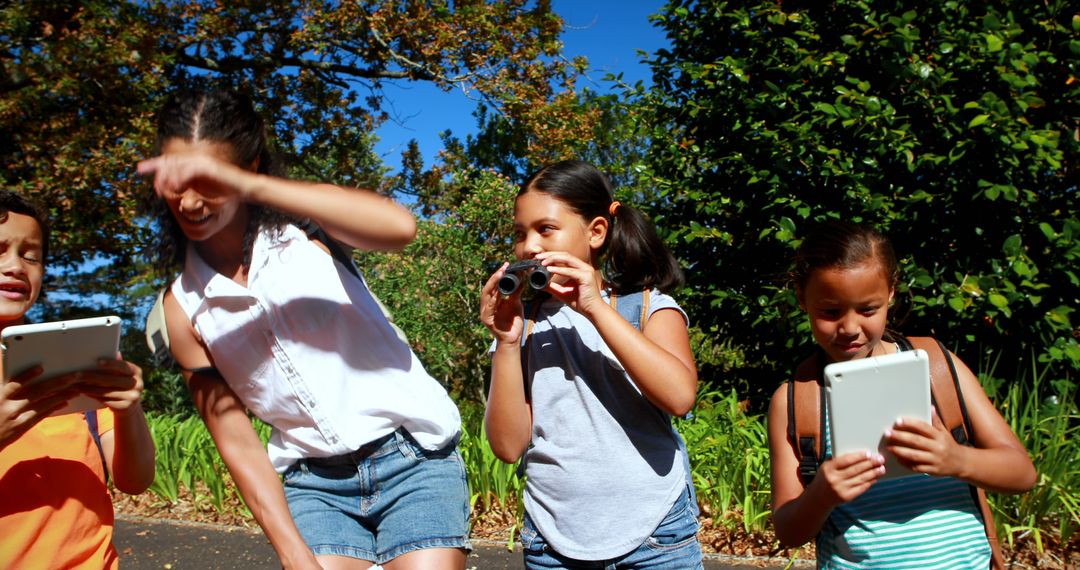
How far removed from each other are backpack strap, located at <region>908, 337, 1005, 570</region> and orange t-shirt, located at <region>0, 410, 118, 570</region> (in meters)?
2.06

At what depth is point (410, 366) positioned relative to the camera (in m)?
1.97

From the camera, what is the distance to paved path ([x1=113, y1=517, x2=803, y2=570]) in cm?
426

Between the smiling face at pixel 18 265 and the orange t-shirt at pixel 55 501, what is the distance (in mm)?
310

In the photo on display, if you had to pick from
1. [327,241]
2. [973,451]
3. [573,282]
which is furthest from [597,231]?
[973,451]

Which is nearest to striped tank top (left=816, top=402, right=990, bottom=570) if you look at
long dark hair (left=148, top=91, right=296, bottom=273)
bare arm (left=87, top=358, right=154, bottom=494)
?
long dark hair (left=148, top=91, right=296, bottom=273)

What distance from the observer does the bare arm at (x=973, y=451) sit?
1.61m

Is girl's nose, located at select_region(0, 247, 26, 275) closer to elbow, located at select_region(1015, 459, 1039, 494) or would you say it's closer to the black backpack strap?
the black backpack strap

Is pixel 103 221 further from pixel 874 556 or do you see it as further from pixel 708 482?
pixel 874 556

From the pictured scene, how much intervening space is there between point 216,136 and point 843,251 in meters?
1.44

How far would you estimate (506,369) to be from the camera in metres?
2.13

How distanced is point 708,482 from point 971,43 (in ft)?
8.40

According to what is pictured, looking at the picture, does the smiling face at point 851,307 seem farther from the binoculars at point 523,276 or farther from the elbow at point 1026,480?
the binoculars at point 523,276

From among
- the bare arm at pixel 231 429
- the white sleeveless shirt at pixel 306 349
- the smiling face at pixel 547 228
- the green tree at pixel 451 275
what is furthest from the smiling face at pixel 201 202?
the green tree at pixel 451 275

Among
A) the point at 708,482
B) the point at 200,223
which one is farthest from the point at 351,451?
the point at 708,482
